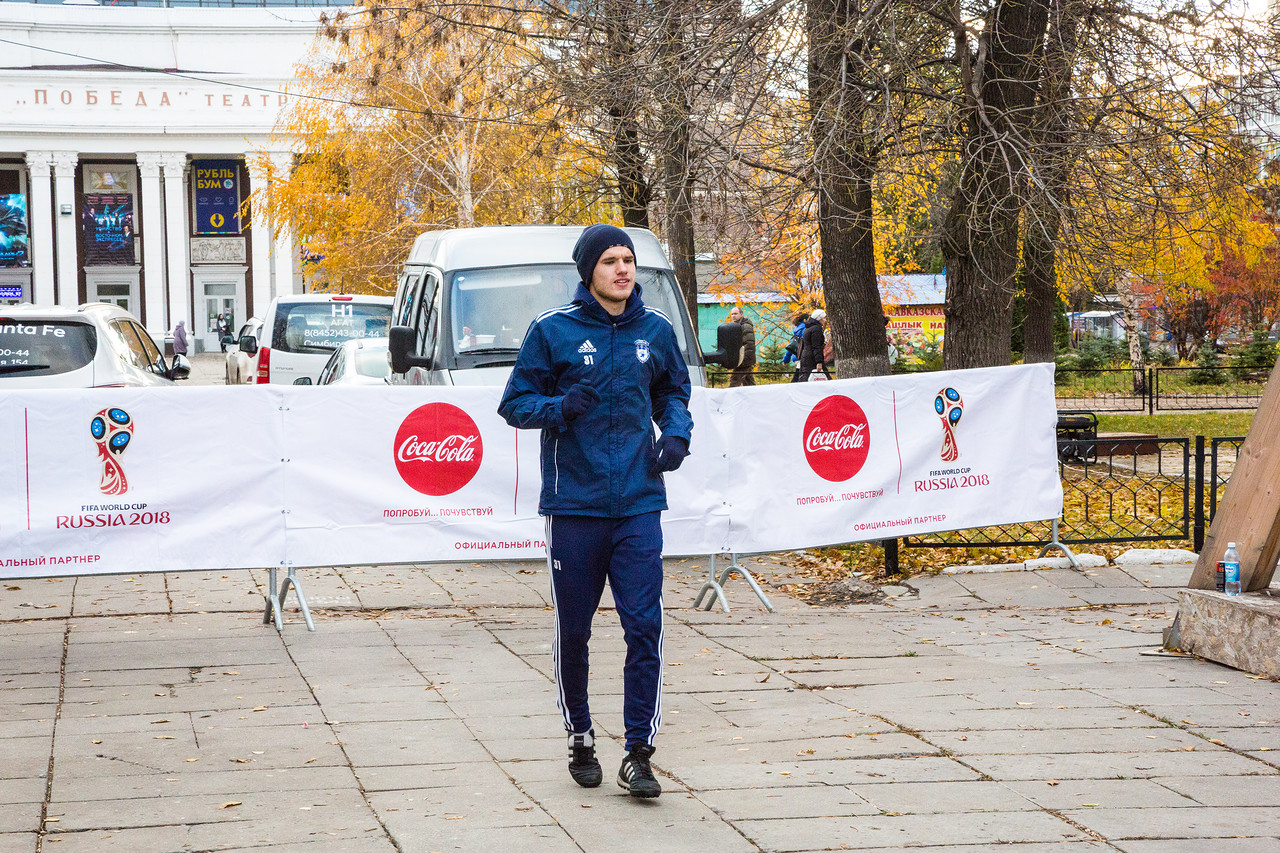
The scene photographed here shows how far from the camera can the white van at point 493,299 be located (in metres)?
10.7

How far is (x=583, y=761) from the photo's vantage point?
4.66 meters

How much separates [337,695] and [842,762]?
2.39 meters

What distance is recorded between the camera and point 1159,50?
37.3ft

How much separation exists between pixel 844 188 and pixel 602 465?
25.1 feet

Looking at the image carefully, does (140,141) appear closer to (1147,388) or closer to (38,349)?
(1147,388)

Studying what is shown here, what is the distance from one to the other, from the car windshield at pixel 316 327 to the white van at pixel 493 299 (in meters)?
10.1

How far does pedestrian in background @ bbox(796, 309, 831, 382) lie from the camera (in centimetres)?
2231

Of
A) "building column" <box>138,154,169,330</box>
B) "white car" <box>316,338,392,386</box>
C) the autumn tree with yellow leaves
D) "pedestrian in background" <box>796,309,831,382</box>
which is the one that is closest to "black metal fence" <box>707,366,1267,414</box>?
"pedestrian in background" <box>796,309,831,382</box>

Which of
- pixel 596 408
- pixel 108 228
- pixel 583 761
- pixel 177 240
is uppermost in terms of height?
pixel 108 228

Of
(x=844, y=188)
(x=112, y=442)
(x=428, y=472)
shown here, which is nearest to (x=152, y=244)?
(x=844, y=188)

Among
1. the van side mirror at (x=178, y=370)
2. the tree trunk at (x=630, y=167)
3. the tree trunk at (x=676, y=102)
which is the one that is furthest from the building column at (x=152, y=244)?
the tree trunk at (x=676, y=102)

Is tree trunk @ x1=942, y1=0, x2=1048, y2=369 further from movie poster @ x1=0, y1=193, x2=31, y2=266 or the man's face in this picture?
movie poster @ x1=0, y1=193, x2=31, y2=266

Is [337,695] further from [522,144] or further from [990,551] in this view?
[522,144]

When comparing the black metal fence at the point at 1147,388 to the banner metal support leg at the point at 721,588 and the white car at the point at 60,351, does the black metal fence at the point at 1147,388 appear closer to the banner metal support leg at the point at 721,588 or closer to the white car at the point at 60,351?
the white car at the point at 60,351
